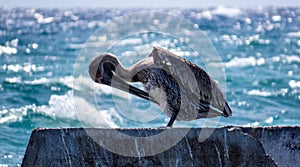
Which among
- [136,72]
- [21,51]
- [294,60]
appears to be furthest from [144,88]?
[21,51]

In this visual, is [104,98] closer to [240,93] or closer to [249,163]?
[240,93]

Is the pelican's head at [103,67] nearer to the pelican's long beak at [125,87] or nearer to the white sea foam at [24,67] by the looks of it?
the pelican's long beak at [125,87]

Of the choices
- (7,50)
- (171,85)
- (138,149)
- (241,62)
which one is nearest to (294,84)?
(241,62)

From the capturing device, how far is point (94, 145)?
4.67 metres

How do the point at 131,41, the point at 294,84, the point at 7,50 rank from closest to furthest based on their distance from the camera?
the point at 294,84 → the point at 7,50 → the point at 131,41

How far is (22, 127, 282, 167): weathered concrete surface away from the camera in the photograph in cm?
461

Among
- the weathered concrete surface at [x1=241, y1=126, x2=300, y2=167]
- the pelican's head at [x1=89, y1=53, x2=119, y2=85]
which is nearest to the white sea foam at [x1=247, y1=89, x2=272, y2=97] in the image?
the pelican's head at [x1=89, y1=53, x2=119, y2=85]

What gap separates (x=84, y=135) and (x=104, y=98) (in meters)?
13.0

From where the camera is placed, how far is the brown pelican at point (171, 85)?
6.85 meters

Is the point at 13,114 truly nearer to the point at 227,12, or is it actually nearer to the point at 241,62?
the point at 241,62

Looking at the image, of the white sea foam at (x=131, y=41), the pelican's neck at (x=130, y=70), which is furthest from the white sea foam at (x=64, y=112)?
the white sea foam at (x=131, y=41)

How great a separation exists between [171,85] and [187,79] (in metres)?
0.22

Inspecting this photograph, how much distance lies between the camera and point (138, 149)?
469 centimetres

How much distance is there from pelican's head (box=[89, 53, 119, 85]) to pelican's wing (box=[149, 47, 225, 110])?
45cm
